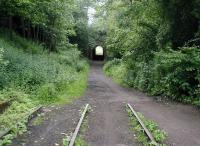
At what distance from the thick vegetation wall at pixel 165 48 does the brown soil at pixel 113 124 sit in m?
2.16

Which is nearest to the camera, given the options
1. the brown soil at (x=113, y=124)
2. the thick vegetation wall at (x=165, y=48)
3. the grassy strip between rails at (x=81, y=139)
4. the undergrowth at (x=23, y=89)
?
the grassy strip between rails at (x=81, y=139)

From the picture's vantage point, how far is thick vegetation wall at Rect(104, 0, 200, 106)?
61.4ft

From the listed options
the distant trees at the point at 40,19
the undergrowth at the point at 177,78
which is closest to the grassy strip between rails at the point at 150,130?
the undergrowth at the point at 177,78

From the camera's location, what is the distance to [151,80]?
22672 mm

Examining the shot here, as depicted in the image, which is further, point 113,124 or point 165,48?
point 165,48

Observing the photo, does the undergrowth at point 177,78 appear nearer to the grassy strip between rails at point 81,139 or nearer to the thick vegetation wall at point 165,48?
the thick vegetation wall at point 165,48

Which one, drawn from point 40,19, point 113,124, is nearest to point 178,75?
point 113,124

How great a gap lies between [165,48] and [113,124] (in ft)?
34.3

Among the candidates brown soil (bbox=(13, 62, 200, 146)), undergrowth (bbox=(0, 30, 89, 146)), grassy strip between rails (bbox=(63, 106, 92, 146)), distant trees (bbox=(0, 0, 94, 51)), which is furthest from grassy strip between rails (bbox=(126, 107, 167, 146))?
distant trees (bbox=(0, 0, 94, 51))

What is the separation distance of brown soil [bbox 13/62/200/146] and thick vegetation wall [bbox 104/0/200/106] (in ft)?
7.08

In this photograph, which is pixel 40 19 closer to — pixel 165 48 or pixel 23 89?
pixel 165 48

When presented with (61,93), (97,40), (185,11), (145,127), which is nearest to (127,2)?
(185,11)

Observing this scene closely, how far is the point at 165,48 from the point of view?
69.9 feet

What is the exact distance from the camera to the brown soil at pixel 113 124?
9.59m
